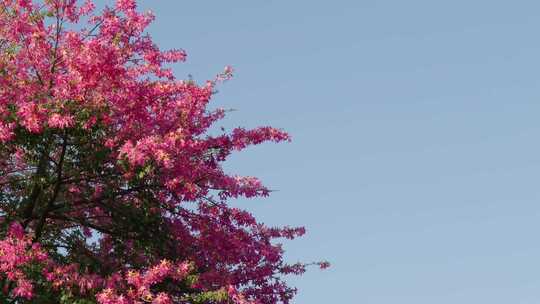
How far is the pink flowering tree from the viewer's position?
15.5 meters

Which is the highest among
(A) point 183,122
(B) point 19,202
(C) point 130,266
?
(A) point 183,122

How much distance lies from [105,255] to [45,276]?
397cm

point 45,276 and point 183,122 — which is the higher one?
point 183,122

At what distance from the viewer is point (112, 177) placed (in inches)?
671

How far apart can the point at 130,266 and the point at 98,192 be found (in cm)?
212

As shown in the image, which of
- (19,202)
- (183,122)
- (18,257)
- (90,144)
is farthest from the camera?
(19,202)

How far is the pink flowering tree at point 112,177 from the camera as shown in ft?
50.7

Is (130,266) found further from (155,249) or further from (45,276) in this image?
(45,276)

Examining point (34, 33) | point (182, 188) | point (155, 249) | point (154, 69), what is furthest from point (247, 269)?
point (34, 33)

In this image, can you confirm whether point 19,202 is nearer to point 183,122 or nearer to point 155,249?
point 155,249

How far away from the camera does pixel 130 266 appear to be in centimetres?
1914

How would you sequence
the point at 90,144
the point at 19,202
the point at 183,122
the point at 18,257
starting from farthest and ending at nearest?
the point at 19,202 → the point at 183,122 → the point at 90,144 → the point at 18,257

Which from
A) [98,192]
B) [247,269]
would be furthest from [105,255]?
[247,269]

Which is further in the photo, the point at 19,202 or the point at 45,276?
the point at 19,202
